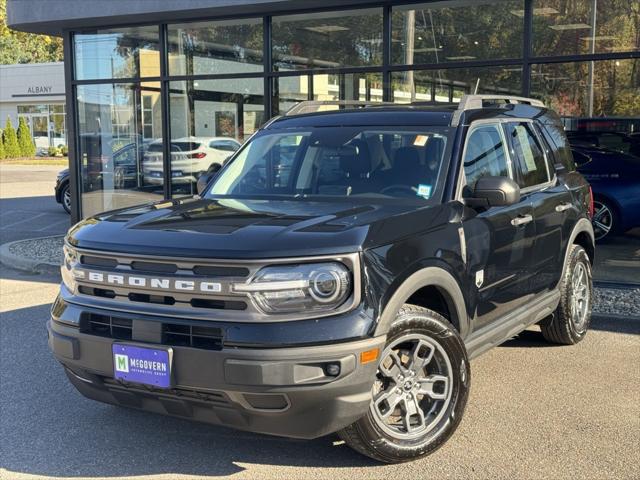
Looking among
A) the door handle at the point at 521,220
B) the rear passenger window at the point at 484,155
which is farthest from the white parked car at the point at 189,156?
the door handle at the point at 521,220

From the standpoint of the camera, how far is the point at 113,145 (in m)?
12.0

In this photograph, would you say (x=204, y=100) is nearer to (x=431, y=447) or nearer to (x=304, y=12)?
(x=304, y=12)

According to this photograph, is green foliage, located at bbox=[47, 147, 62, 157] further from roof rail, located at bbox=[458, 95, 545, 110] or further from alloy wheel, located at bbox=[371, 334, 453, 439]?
alloy wheel, located at bbox=[371, 334, 453, 439]

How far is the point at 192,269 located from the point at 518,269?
240 centimetres

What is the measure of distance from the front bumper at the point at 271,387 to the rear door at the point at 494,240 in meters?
1.17

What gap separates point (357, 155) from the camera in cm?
476

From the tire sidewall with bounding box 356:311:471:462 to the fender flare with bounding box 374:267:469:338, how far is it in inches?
4.0

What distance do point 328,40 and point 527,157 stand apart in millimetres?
5416

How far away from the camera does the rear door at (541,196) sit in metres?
5.17

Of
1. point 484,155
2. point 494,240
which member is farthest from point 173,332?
point 484,155

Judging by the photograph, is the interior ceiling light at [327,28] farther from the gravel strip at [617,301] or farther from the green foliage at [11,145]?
the green foliage at [11,145]

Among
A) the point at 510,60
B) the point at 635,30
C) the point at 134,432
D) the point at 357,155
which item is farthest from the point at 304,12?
the point at 134,432

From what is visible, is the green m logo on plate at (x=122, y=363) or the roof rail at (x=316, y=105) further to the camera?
the roof rail at (x=316, y=105)

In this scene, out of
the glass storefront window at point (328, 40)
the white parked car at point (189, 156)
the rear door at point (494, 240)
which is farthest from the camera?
the white parked car at point (189, 156)
